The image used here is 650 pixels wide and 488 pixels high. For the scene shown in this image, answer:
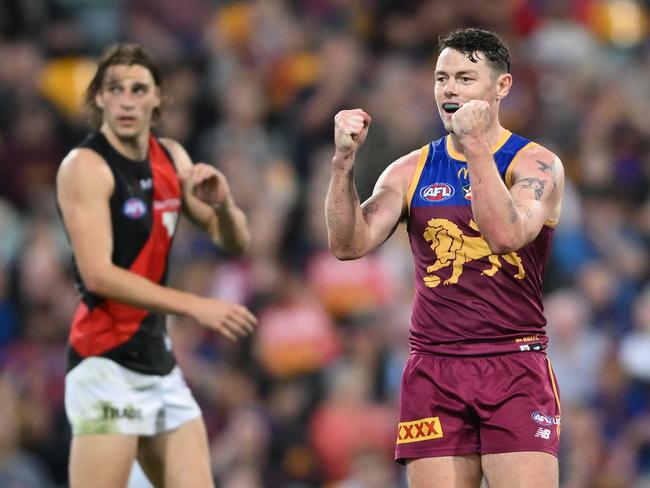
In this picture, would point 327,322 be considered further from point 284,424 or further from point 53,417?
point 53,417

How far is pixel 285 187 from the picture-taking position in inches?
428

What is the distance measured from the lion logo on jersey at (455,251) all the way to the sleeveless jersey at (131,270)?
1503 millimetres

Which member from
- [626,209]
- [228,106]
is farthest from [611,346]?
[228,106]

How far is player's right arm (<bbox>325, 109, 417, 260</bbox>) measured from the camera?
5.12 metres

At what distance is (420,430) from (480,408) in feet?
0.85

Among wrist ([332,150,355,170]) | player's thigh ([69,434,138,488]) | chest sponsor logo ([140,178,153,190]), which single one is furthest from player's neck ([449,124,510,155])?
player's thigh ([69,434,138,488])

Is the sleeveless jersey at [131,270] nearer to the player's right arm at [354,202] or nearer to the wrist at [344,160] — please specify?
the player's right arm at [354,202]

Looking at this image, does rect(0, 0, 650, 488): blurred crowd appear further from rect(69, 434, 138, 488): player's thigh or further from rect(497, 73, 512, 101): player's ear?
rect(497, 73, 512, 101): player's ear

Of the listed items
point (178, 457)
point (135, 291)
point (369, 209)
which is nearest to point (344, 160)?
point (369, 209)

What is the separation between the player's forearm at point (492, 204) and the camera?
4.88 meters

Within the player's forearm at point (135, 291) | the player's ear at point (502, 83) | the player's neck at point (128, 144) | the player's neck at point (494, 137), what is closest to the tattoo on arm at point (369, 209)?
the player's neck at point (494, 137)

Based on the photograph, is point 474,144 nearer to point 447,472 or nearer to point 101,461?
point 447,472

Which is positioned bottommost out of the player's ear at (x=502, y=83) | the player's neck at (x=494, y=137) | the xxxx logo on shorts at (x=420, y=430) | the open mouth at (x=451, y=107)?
the xxxx logo on shorts at (x=420, y=430)

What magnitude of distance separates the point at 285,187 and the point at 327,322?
1.44m
